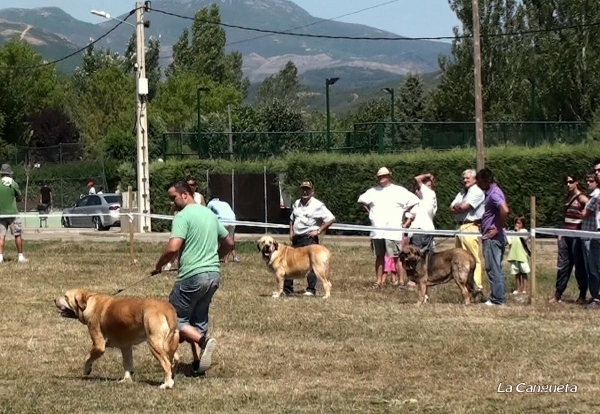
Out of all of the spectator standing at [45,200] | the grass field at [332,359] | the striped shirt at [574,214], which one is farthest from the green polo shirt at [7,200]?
the spectator standing at [45,200]

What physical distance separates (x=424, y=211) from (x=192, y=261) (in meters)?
7.96

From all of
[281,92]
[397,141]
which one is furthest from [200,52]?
[397,141]

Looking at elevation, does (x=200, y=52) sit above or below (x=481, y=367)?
above

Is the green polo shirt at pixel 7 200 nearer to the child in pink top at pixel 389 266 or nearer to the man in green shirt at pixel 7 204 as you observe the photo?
the man in green shirt at pixel 7 204

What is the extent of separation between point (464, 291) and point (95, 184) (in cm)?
3852

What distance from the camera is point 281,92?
459ft

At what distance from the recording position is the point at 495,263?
14781 mm

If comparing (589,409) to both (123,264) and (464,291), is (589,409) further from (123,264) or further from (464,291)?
(123,264)

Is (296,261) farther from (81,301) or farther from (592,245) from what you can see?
(81,301)

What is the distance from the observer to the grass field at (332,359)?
29.3ft

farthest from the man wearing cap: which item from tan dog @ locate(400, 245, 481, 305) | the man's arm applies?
the man's arm

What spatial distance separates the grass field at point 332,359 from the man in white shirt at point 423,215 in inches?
29.8

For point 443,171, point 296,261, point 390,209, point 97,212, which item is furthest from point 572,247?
point 97,212

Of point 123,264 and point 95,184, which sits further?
point 95,184
